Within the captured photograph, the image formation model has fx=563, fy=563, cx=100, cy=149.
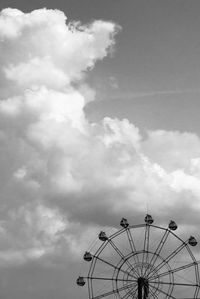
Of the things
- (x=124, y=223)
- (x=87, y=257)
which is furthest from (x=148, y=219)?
(x=87, y=257)

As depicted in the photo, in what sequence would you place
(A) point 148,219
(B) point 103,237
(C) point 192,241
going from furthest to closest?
(B) point 103,237
(C) point 192,241
(A) point 148,219

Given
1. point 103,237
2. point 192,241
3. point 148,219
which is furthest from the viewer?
point 103,237

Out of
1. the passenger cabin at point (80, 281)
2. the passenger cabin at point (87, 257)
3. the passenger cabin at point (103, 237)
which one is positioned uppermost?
the passenger cabin at point (103, 237)

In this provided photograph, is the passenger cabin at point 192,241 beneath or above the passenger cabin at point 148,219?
beneath

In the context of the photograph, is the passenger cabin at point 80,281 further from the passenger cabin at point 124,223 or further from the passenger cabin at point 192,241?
the passenger cabin at point 192,241

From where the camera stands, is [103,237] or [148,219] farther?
[103,237]

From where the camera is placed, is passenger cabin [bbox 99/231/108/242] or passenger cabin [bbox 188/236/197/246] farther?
passenger cabin [bbox 99/231/108/242]

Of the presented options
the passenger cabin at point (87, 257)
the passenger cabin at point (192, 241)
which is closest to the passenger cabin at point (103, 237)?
the passenger cabin at point (87, 257)

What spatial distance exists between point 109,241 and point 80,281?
18.5ft

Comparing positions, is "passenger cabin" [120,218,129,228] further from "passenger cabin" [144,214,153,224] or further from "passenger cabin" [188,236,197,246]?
"passenger cabin" [188,236,197,246]

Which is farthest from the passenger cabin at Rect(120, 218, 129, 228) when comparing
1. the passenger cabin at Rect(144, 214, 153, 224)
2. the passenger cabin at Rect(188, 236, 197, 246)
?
the passenger cabin at Rect(188, 236, 197, 246)

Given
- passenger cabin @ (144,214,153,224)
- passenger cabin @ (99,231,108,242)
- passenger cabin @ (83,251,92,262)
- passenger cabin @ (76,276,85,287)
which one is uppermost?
passenger cabin @ (144,214,153,224)

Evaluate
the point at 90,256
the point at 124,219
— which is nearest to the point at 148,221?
the point at 124,219

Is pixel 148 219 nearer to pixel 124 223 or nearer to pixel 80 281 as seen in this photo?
pixel 124 223
